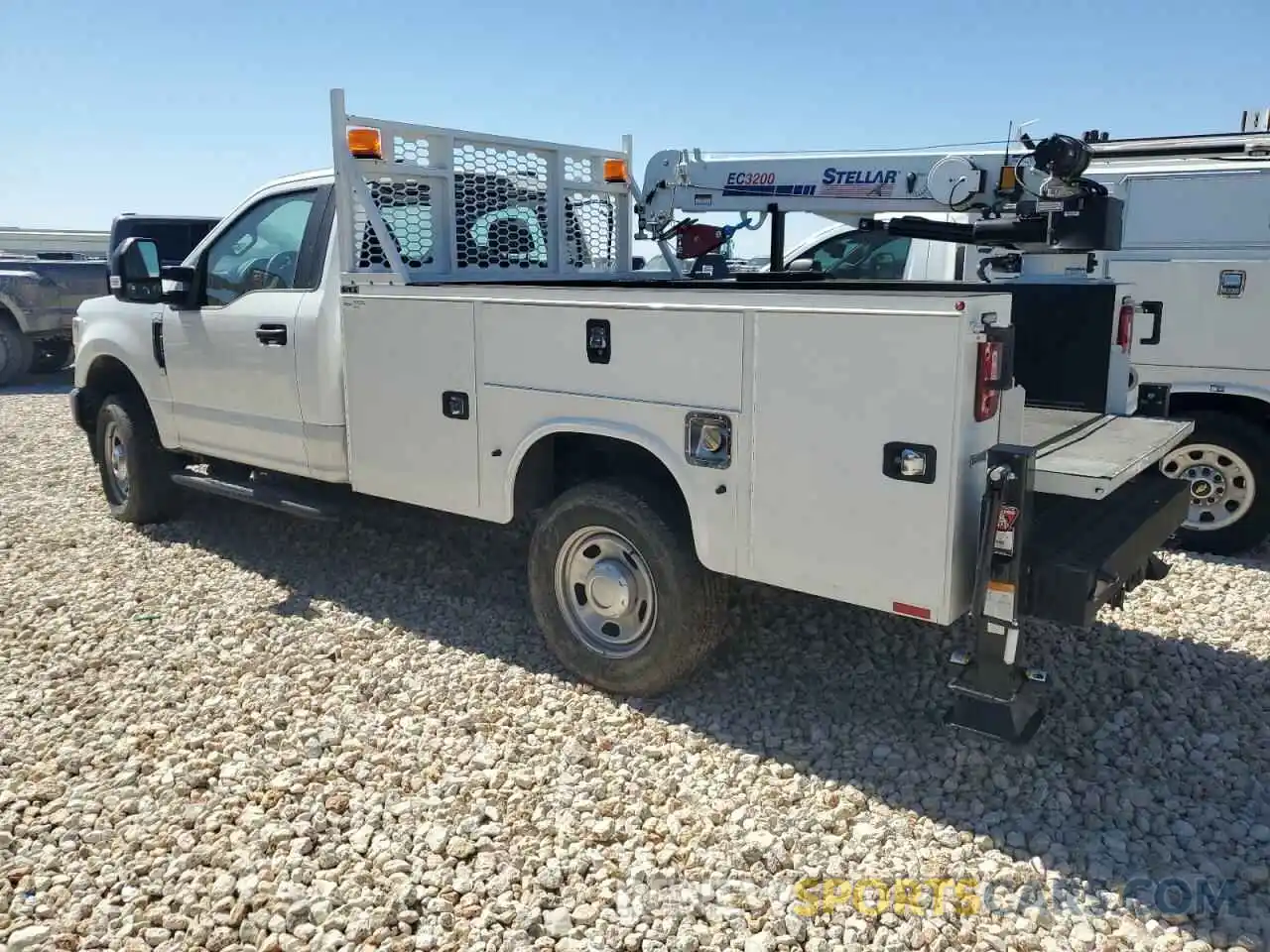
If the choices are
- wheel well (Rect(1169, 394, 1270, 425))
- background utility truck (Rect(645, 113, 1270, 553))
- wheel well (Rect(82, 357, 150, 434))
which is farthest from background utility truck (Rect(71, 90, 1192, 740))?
wheel well (Rect(1169, 394, 1270, 425))

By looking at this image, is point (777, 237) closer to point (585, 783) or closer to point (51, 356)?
point (585, 783)

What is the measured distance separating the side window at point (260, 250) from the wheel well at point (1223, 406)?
5096 millimetres

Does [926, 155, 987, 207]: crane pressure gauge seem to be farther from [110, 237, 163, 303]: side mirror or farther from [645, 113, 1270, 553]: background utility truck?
[110, 237, 163, 303]: side mirror

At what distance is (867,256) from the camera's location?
8.10m

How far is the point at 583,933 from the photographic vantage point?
294 cm

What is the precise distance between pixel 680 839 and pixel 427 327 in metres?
2.40

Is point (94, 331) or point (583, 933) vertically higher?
point (94, 331)

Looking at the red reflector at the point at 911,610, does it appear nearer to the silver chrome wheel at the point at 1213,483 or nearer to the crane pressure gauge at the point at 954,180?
the silver chrome wheel at the point at 1213,483

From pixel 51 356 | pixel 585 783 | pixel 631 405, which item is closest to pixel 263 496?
pixel 631 405

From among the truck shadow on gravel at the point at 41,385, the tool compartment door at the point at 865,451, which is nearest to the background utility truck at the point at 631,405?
the tool compartment door at the point at 865,451

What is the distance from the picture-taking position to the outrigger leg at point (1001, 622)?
3.15 m

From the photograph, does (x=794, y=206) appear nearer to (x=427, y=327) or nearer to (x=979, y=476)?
(x=427, y=327)

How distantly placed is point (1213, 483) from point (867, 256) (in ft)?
9.75

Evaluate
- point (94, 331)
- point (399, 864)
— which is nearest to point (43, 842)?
point (399, 864)
